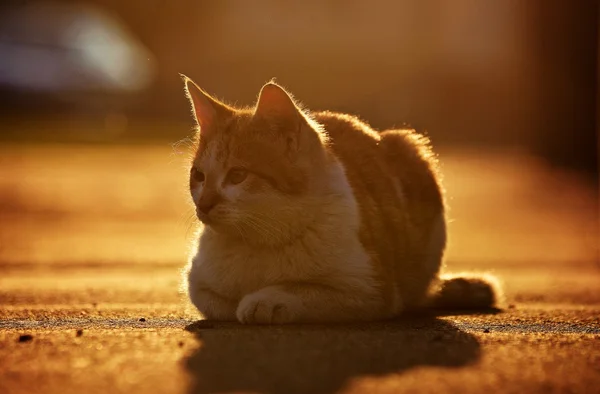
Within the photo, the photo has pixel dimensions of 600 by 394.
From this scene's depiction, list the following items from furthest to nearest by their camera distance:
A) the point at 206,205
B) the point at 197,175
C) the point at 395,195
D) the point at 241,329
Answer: the point at 395,195, the point at 197,175, the point at 206,205, the point at 241,329

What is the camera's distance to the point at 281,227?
17.2ft

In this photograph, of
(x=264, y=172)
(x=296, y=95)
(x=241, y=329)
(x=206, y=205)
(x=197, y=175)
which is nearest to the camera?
(x=241, y=329)

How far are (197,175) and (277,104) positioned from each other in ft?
1.96

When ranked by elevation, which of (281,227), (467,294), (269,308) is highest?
(281,227)

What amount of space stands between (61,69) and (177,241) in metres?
18.7

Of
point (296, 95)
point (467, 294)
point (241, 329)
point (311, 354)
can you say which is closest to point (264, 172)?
point (241, 329)

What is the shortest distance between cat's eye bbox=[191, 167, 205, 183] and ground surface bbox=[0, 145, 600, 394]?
0.37 meters

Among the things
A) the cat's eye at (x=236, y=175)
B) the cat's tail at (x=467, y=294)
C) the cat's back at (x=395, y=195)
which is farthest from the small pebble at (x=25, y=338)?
the cat's tail at (x=467, y=294)

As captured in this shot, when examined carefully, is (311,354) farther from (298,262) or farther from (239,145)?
(239,145)

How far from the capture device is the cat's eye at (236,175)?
209 inches

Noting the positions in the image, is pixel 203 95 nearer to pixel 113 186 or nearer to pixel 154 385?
pixel 154 385

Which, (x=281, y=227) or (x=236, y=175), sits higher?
(x=236, y=175)

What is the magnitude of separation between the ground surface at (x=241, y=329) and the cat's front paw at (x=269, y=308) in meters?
0.11

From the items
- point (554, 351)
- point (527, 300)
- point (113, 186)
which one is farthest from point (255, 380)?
point (113, 186)
